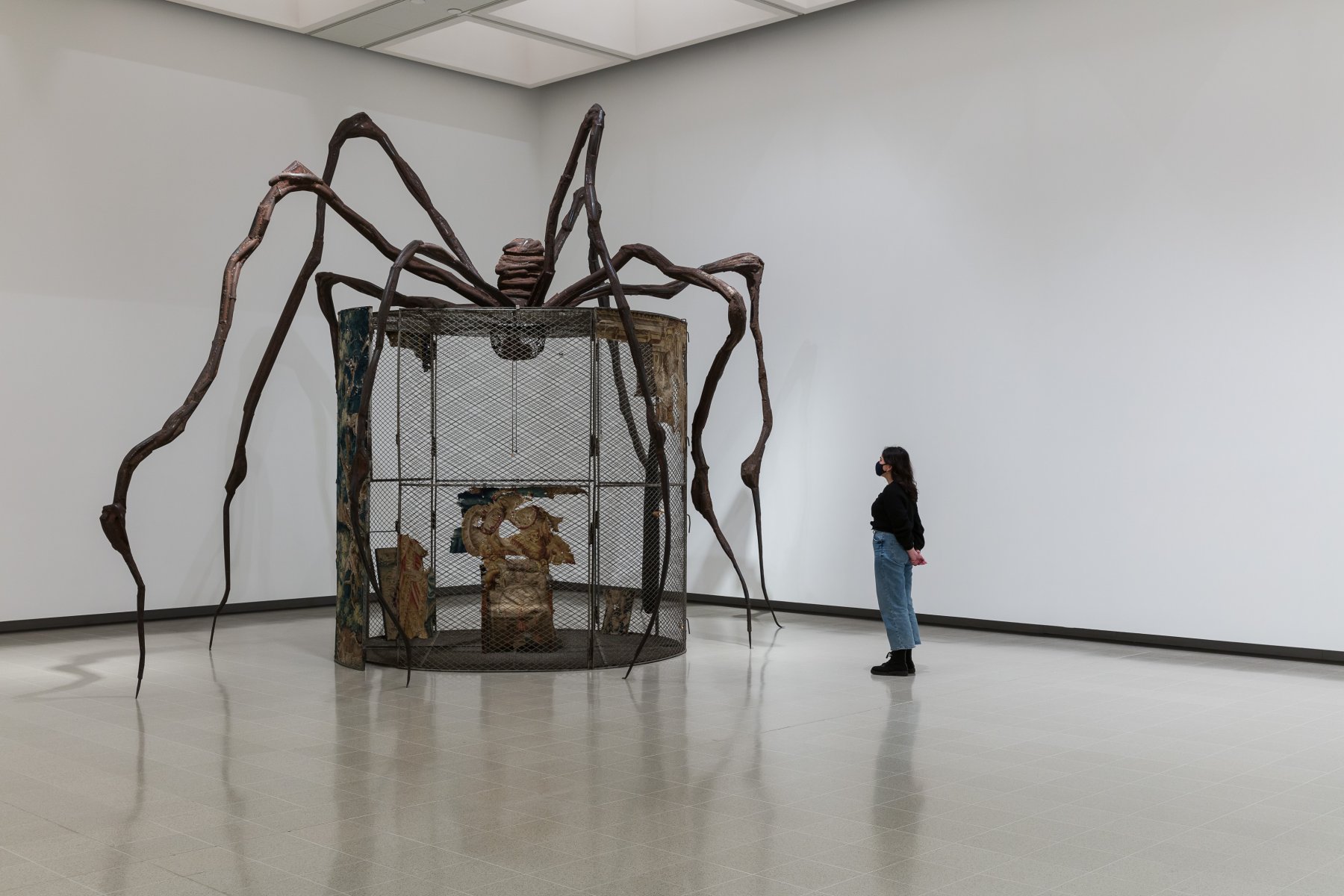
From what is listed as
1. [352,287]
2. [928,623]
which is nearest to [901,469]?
[928,623]

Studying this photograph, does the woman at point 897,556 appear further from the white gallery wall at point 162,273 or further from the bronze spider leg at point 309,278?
the white gallery wall at point 162,273

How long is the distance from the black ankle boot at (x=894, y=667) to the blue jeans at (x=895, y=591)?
5 cm

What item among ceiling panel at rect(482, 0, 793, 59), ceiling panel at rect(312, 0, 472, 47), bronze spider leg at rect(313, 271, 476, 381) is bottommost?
bronze spider leg at rect(313, 271, 476, 381)

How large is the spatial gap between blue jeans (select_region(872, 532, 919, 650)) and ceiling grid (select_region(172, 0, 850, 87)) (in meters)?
4.29

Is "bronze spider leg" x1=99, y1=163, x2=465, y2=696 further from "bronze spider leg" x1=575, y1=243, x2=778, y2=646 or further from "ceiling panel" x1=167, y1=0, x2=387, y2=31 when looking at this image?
"ceiling panel" x1=167, y1=0, x2=387, y2=31

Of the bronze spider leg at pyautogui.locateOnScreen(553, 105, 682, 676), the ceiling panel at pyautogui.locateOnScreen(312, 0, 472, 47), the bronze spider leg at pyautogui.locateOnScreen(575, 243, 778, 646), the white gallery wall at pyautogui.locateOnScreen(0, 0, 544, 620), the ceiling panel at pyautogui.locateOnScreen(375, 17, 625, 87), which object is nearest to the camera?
the bronze spider leg at pyautogui.locateOnScreen(553, 105, 682, 676)

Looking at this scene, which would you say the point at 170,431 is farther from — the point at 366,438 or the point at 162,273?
the point at 162,273

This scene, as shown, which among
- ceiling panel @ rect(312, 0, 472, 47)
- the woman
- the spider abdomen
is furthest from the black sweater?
ceiling panel @ rect(312, 0, 472, 47)

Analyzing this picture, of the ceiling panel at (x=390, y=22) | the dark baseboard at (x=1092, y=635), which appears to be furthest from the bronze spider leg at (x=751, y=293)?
the ceiling panel at (x=390, y=22)

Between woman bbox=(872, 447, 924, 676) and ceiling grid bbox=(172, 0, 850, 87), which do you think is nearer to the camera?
woman bbox=(872, 447, 924, 676)

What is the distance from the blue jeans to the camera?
678cm

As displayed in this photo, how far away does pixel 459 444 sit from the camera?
891cm

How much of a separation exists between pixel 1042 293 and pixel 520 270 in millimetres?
3389

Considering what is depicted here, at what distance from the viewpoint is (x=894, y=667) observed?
6.86 meters
